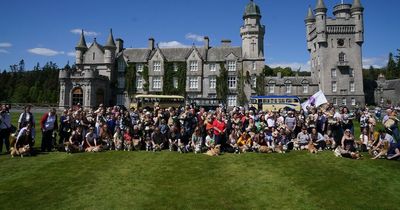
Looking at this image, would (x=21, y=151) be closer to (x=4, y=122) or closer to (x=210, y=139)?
(x=4, y=122)

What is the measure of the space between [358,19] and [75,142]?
2424 inches

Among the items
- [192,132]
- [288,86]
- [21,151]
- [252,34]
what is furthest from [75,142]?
[288,86]

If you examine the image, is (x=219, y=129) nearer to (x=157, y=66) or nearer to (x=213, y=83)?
(x=213, y=83)

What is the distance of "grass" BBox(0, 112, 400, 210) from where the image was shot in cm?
933

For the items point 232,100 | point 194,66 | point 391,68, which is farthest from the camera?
point 391,68

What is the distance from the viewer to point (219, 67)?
188 feet

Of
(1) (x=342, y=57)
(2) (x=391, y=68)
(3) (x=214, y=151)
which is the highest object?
(2) (x=391, y=68)

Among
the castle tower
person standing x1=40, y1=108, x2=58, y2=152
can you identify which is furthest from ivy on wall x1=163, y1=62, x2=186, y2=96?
person standing x1=40, y1=108, x2=58, y2=152

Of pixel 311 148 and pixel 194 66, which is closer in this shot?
pixel 311 148

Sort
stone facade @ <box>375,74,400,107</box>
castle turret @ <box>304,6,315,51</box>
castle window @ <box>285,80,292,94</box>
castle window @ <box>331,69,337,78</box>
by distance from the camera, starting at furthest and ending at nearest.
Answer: stone facade @ <box>375,74,400,107</box>, castle turret @ <box>304,6,315,51</box>, castle window @ <box>285,80,292,94</box>, castle window @ <box>331,69,337,78</box>

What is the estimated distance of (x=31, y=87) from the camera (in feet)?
378

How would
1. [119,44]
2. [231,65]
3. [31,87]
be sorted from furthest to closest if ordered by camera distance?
[31,87] → [119,44] → [231,65]

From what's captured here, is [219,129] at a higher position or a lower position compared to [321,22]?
lower

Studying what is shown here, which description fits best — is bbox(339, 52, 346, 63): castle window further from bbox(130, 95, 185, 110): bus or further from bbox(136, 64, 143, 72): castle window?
bbox(136, 64, 143, 72): castle window
